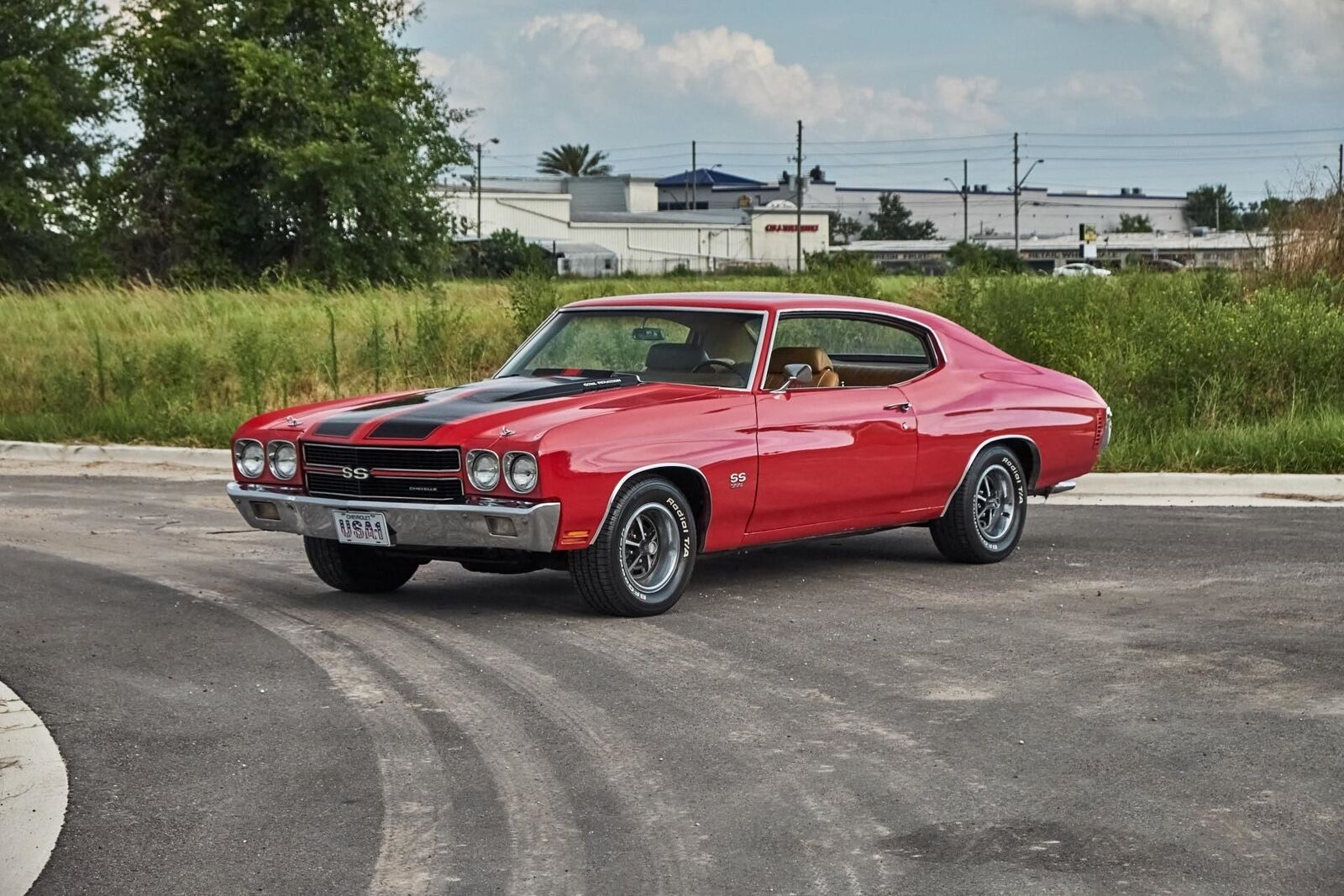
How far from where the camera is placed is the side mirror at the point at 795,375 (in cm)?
927

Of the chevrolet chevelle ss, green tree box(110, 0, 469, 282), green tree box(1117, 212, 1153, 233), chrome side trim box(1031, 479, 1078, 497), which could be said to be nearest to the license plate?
the chevrolet chevelle ss

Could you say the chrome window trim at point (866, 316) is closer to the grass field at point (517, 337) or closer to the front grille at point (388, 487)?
the front grille at point (388, 487)

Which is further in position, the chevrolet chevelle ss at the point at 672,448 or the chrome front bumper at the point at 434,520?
the chevrolet chevelle ss at the point at 672,448

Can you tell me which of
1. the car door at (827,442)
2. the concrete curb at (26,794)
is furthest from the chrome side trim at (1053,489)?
the concrete curb at (26,794)

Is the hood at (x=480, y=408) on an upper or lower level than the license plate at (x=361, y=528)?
upper

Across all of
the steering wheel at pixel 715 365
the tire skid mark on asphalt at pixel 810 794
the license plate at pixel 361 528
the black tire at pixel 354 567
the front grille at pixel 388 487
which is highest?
the steering wheel at pixel 715 365

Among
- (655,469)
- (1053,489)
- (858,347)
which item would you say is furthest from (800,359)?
(1053,489)

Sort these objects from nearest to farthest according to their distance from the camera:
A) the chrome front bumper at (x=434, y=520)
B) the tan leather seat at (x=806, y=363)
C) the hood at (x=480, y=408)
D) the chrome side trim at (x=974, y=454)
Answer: the chrome front bumper at (x=434, y=520), the hood at (x=480, y=408), the tan leather seat at (x=806, y=363), the chrome side trim at (x=974, y=454)

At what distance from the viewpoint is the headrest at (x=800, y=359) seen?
948 cm

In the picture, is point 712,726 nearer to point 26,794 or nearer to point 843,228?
point 26,794

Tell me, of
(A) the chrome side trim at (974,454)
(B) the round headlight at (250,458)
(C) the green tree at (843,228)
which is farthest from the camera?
(C) the green tree at (843,228)

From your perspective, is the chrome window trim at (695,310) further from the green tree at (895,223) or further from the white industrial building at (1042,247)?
the green tree at (895,223)

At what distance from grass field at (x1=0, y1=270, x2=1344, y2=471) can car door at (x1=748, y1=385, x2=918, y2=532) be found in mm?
5391

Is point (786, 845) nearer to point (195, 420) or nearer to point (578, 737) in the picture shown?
point (578, 737)
